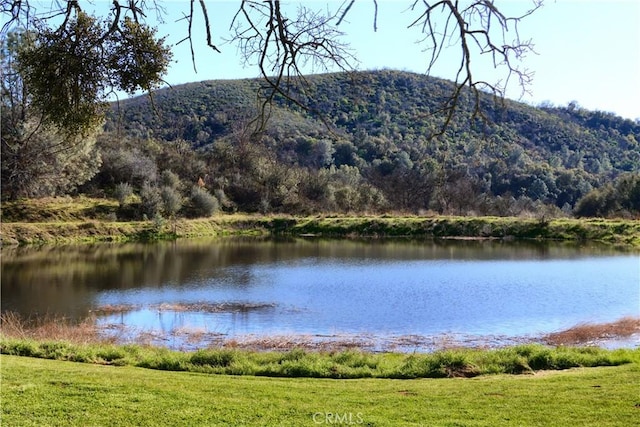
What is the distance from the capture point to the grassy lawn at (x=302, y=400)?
5641mm

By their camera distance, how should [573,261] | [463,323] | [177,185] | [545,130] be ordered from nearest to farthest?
[463,323] → [573,261] → [177,185] → [545,130]

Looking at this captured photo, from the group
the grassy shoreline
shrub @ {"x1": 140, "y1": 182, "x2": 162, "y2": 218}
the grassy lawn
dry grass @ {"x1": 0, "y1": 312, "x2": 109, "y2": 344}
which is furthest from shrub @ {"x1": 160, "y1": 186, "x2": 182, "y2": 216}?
the grassy lawn

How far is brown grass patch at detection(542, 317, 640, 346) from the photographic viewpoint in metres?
13.3

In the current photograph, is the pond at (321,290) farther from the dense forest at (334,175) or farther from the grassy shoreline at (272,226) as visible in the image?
the dense forest at (334,175)

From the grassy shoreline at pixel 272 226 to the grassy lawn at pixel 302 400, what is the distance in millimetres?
26545

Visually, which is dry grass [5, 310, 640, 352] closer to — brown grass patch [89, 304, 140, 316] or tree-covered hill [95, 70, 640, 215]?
brown grass patch [89, 304, 140, 316]

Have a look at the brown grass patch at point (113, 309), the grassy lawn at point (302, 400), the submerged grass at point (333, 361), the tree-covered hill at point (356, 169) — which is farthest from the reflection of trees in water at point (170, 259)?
the grassy lawn at point (302, 400)

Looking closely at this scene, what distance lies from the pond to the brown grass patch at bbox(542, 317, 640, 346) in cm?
61

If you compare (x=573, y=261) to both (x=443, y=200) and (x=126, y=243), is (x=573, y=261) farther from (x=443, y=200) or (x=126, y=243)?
(x=126, y=243)

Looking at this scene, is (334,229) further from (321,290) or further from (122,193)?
(321,290)

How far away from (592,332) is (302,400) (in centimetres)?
972

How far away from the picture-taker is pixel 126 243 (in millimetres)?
33781

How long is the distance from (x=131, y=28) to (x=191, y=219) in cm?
3831

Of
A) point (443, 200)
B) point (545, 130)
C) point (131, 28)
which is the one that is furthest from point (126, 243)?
point (545, 130)
